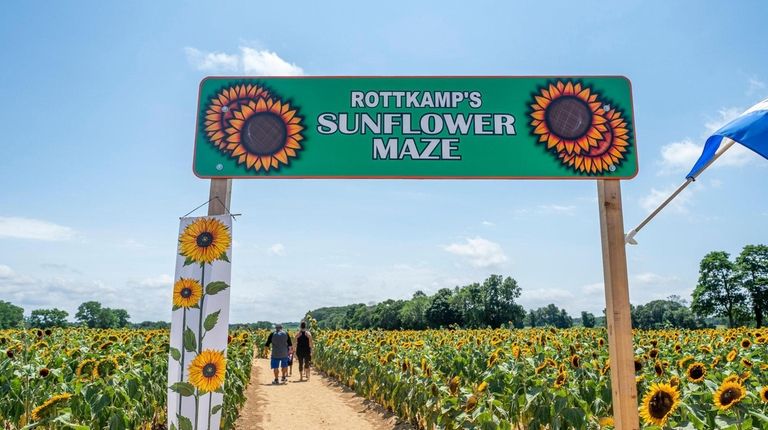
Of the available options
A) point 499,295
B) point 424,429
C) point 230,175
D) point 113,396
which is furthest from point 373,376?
point 499,295

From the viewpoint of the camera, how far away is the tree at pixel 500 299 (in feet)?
293

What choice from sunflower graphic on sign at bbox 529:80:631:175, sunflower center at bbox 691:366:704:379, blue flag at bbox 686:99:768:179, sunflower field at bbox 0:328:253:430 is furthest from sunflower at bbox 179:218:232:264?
sunflower center at bbox 691:366:704:379

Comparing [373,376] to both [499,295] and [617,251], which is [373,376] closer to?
[617,251]

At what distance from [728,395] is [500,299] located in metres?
90.4

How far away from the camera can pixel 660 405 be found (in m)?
4.20

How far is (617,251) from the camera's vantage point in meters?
4.78

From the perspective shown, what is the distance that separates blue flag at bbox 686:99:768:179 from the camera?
4.02 m

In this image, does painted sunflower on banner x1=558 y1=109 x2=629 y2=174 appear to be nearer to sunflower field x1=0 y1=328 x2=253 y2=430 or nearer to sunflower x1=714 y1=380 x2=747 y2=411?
sunflower x1=714 y1=380 x2=747 y2=411

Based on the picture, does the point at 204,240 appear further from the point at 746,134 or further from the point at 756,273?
the point at 756,273

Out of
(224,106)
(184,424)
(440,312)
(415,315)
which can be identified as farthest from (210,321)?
(415,315)

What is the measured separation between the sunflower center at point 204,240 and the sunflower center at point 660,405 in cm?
405

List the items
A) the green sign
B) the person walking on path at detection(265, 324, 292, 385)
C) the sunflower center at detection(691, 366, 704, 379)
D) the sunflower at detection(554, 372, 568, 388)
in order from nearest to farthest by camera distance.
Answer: the green sign → the sunflower center at detection(691, 366, 704, 379) → the sunflower at detection(554, 372, 568, 388) → the person walking on path at detection(265, 324, 292, 385)

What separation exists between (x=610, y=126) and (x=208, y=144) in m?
3.83

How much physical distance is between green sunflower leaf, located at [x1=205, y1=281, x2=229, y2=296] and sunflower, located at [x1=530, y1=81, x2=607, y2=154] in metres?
3.25
